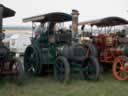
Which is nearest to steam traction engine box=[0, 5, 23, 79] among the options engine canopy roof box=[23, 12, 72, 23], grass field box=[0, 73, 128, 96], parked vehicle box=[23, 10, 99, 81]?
grass field box=[0, 73, 128, 96]

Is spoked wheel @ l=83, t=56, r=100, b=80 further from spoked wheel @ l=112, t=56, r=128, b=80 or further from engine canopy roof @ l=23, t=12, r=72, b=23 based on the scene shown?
engine canopy roof @ l=23, t=12, r=72, b=23

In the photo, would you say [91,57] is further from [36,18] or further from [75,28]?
[75,28]

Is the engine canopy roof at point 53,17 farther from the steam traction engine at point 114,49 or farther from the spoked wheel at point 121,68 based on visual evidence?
the spoked wheel at point 121,68

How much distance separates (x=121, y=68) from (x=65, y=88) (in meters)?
1.70

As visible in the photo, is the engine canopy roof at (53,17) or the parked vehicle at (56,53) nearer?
the parked vehicle at (56,53)

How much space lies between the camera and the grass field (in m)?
5.54

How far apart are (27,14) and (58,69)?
34.6 feet

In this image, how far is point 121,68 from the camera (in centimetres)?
697

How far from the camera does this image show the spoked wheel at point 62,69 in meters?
6.55

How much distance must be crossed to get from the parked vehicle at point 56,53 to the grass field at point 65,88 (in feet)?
0.96

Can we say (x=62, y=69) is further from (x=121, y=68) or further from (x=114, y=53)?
(x=114, y=53)

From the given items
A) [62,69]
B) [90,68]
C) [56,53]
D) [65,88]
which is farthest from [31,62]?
[65,88]

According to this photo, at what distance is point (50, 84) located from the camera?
6.58 m

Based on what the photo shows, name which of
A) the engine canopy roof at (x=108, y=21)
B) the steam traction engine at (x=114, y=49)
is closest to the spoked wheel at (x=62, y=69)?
the steam traction engine at (x=114, y=49)
